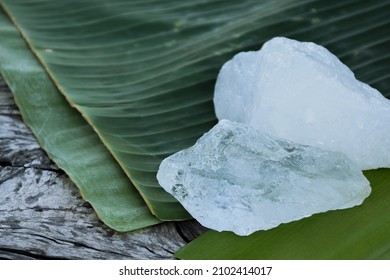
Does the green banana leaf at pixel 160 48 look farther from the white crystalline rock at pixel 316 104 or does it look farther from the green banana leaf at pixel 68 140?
the white crystalline rock at pixel 316 104

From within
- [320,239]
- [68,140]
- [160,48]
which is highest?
[160,48]

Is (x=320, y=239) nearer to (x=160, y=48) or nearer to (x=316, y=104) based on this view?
(x=316, y=104)

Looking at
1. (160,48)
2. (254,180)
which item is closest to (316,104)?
(254,180)

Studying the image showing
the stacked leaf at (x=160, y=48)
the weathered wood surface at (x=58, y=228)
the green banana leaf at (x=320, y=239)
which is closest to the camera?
the green banana leaf at (x=320, y=239)

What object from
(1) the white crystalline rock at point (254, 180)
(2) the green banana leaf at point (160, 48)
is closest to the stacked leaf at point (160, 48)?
(2) the green banana leaf at point (160, 48)

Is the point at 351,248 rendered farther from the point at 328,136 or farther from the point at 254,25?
the point at 254,25

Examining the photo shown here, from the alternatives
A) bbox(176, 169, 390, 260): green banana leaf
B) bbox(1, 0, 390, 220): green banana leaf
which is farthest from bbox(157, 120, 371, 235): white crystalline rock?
bbox(1, 0, 390, 220): green banana leaf
